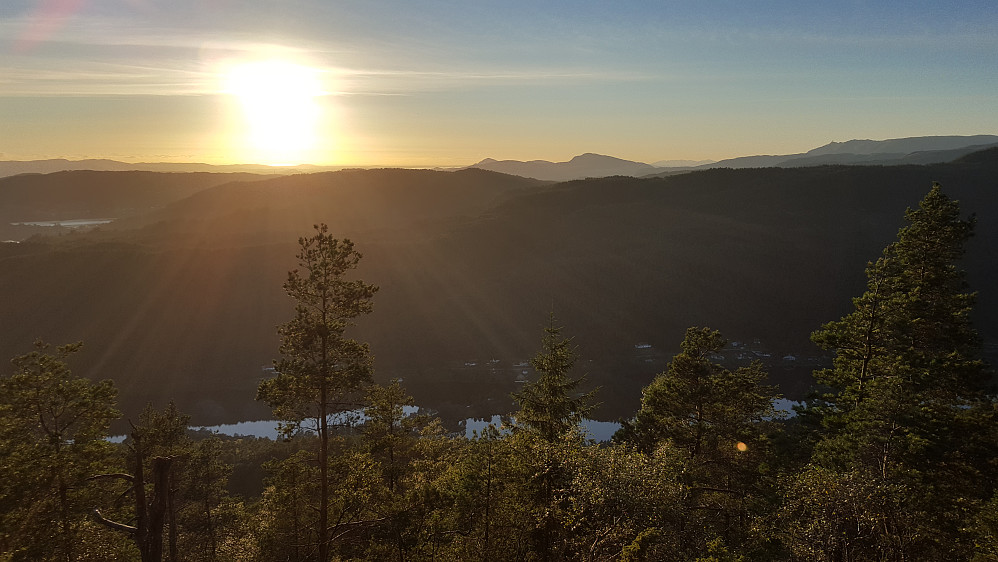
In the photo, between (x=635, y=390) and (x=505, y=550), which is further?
(x=635, y=390)

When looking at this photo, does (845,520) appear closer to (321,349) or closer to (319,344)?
(321,349)

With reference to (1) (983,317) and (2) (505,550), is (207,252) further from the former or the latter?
(1) (983,317)

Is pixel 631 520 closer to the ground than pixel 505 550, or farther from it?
farther from it

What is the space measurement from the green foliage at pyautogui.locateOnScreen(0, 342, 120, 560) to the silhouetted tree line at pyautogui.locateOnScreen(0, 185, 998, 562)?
7cm

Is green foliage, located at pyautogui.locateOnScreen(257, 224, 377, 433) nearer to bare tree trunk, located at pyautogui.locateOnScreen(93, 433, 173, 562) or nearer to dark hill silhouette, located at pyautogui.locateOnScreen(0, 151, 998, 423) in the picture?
bare tree trunk, located at pyautogui.locateOnScreen(93, 433, 173, 562)

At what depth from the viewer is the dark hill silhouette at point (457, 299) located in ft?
316

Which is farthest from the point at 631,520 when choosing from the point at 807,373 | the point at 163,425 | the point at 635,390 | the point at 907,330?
the point at 807,373

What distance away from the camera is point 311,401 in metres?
15.2

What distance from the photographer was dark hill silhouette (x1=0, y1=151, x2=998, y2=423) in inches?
3794

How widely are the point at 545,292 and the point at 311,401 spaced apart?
13345 cm

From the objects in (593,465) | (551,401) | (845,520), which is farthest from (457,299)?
(845,520)

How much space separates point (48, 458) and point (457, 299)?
126 meters

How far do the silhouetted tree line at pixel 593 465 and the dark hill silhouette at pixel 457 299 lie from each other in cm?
6416

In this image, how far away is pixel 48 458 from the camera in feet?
49.9
